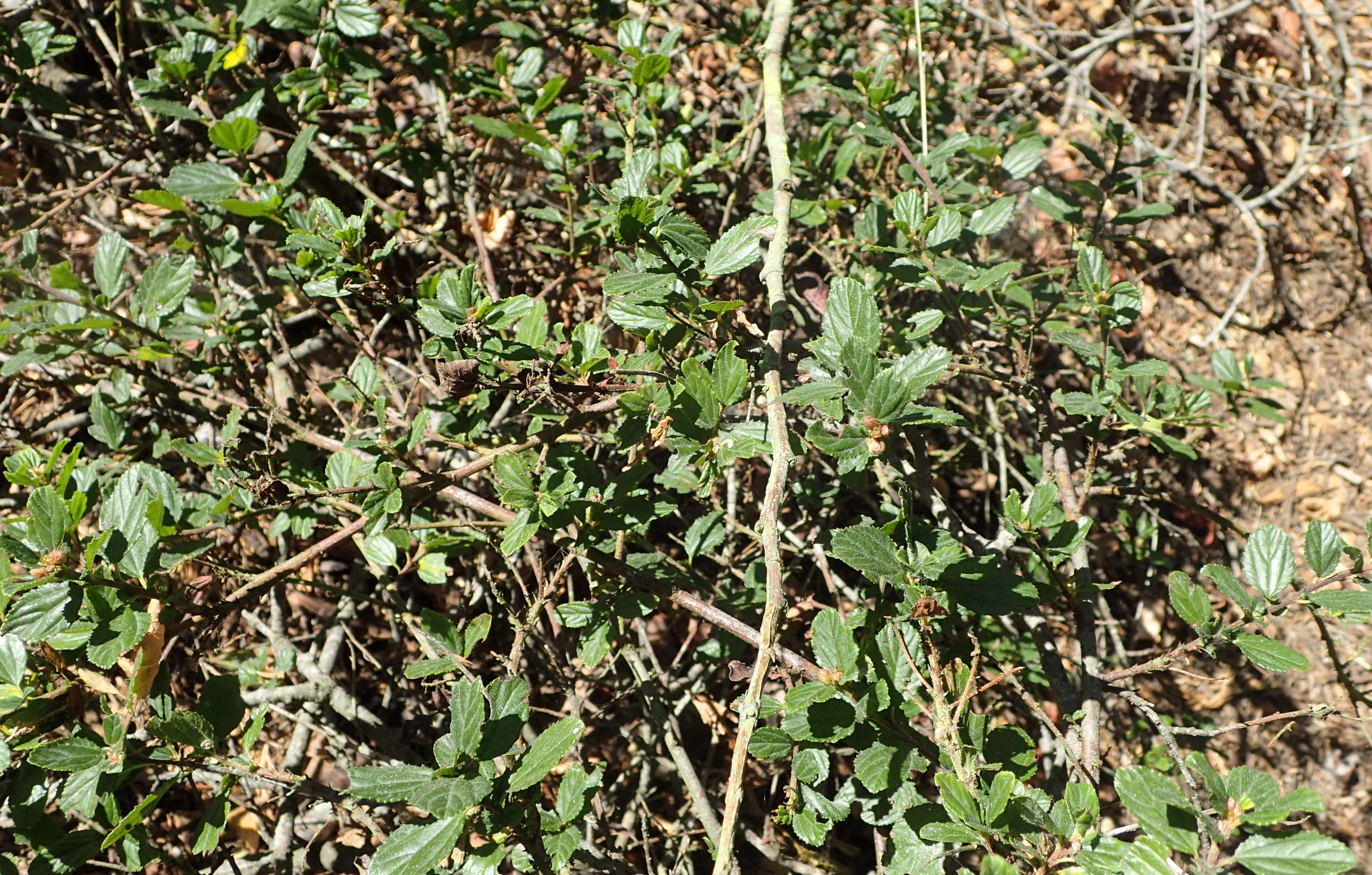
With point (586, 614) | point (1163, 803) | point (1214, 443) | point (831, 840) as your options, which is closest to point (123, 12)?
point (586, 614)

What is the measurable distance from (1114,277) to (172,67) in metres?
2.71

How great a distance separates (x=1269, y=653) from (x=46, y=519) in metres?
1.76

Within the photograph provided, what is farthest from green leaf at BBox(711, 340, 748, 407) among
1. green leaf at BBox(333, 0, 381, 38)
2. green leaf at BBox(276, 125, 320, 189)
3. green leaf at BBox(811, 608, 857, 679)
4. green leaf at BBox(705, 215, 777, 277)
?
green leaf at BBox(333, 0, 381, 38)

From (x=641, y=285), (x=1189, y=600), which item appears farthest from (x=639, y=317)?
(x=1189, y=600)

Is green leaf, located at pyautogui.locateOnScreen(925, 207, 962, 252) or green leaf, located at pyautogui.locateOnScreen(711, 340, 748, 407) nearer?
green leaf, located at pyautogui.locateOnScreen(711, 340, 748, 407)

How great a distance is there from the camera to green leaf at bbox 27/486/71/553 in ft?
4.17

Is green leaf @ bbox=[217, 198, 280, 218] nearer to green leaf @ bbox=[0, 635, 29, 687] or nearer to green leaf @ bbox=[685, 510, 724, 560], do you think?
green leaf @ bbox=[0, 635, 29, 687]

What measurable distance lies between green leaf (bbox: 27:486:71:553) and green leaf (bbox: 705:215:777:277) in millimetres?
1001

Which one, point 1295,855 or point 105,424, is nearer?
point 1295,855

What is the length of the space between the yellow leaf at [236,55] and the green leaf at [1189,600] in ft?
6.85

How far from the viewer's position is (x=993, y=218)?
1.77 meters

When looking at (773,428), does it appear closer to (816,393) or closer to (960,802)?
(816,393)

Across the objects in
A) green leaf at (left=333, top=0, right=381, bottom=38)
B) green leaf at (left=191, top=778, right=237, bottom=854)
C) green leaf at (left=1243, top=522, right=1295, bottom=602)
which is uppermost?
green leaf at (left=333, top=0, right=381, bottom=38)

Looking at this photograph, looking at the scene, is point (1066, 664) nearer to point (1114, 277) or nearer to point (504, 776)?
point (1114, 277)
